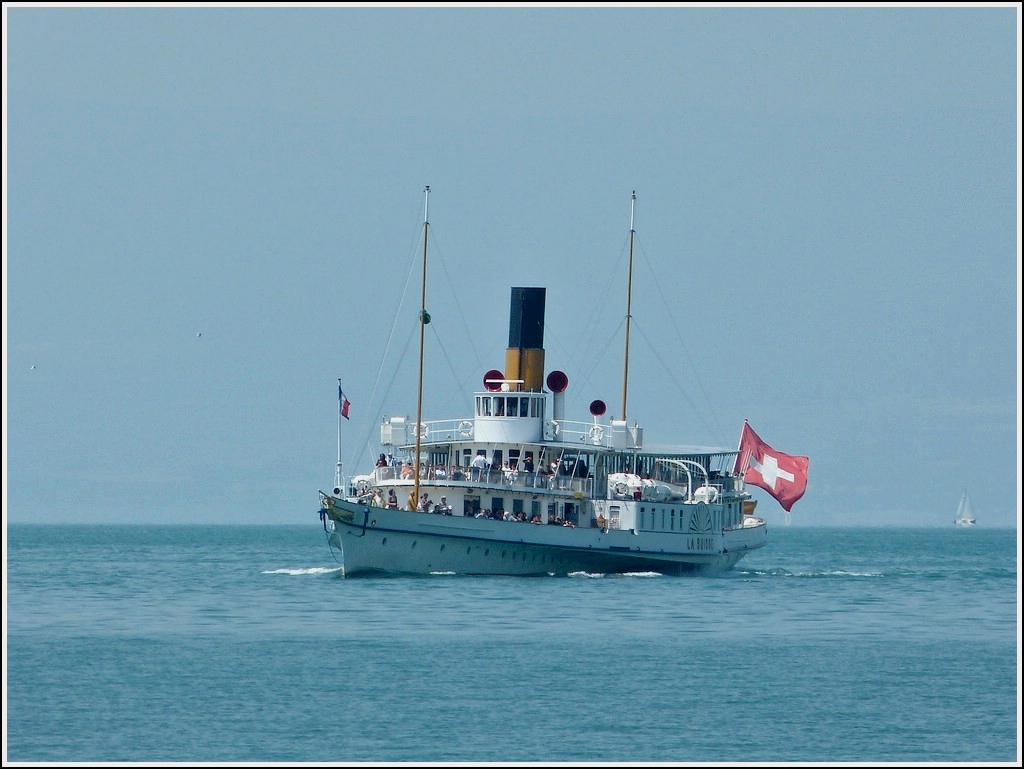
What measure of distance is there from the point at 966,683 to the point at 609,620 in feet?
44.8

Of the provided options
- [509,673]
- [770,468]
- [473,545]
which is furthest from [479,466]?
[509,673]

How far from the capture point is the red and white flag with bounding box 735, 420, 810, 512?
85.0m

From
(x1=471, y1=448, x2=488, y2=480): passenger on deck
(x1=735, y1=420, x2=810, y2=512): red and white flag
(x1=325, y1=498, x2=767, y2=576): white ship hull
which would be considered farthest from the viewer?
(x1=735, y1=420, x2=810, y2=512): red and white flag

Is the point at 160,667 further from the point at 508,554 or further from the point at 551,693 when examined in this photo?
the point at 508,554

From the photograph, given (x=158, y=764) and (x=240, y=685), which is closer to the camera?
(x=158, y=764)

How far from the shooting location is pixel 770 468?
85.8m

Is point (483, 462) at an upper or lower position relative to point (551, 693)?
upper

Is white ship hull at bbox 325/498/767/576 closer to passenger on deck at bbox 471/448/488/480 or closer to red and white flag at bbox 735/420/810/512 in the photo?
passenger on deck at bbox 471/448/488/480

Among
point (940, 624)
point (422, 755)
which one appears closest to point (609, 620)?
point (940, 624)

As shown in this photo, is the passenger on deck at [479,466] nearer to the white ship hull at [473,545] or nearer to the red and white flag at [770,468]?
the white ship hull at [473,545]

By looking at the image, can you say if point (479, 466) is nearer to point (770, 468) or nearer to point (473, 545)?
point (473, 545)

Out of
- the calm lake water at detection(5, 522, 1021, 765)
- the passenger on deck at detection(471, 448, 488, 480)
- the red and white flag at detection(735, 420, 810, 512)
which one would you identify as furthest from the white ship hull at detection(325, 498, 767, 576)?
the red and white flag at detection(735, 420, 810, 512)

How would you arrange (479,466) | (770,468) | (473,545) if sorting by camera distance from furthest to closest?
(770,468) < (479,466) < (473,545)

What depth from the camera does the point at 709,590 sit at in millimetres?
68312
